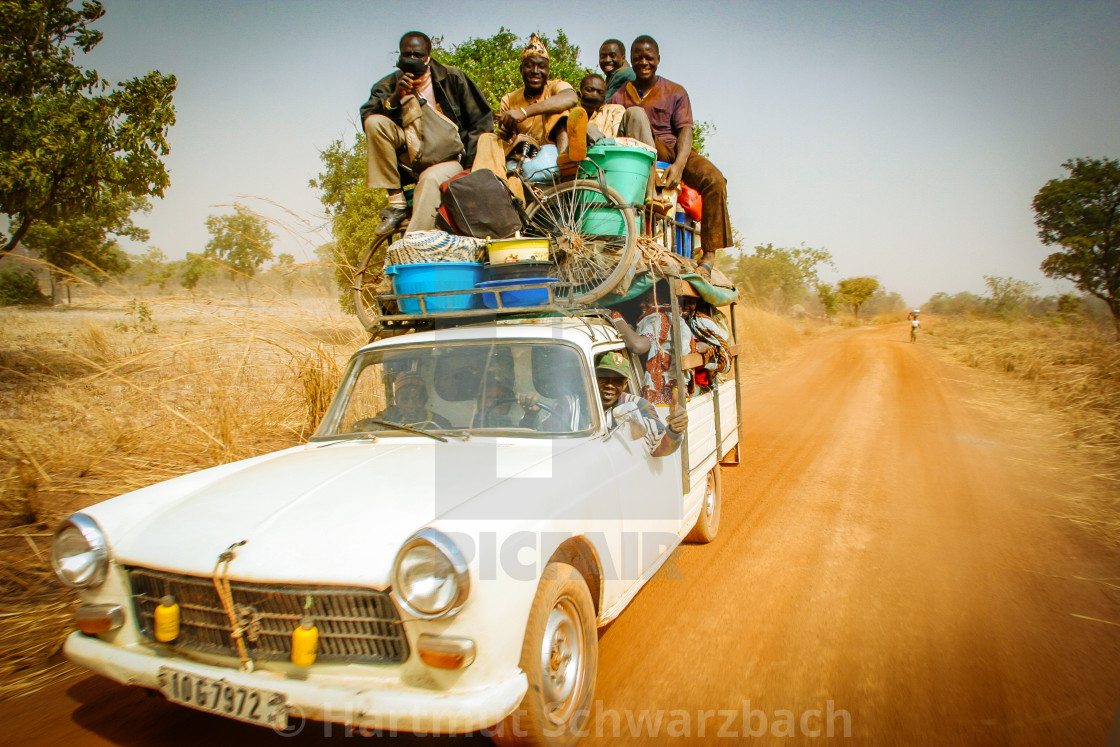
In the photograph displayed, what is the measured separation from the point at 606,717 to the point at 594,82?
15.7 ft

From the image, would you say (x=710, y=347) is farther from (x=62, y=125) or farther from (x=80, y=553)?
(x=62, y=125)

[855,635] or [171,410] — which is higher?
[171,410]

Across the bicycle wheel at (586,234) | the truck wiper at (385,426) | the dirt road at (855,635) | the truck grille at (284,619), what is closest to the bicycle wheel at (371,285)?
the truck wiper at (385,426)

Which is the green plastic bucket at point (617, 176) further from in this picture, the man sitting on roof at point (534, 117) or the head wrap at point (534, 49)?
the head wrap at point (534, 49)

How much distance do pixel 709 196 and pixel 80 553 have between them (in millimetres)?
5013

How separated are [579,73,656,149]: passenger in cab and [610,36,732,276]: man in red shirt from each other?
0.45 metres

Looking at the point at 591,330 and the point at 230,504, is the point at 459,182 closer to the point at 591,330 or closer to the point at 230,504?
the point at 591,330

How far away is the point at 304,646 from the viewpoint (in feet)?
6.52

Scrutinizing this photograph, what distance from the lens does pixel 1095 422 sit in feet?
28.3

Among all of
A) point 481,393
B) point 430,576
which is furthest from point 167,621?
point 481,393

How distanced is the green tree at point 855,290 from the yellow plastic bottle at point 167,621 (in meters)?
56.7

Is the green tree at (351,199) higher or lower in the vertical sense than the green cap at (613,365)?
higher

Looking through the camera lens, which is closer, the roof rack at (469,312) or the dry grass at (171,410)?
the roof rack at (469,312)

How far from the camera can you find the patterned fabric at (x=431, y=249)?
3.74 meters
